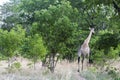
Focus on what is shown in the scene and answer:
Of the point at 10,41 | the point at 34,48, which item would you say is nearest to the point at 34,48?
the point at 34,48

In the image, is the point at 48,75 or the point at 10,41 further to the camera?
the point at 10,41

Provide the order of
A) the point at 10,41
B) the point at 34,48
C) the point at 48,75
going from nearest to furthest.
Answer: the point at 48,75
the point at 10,41
the point at 34,48

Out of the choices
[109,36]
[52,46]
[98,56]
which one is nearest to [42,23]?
[52,46]

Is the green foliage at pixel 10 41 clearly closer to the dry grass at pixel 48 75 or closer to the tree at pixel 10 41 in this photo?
the tree at pixel 10 41

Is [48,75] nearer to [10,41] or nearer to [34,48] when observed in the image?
[34,48]

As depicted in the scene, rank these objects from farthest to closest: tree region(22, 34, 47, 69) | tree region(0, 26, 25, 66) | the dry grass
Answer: tree region(22, 34, 47, 69) → tree region(0, 26, 25, 66) → the dry grass

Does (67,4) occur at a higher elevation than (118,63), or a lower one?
higher

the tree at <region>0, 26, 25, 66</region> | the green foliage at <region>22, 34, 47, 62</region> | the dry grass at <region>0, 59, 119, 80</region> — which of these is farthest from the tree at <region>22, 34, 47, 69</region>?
the dry grass at <region>0, 59, 119, 80</region>

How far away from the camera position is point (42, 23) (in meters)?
16.9

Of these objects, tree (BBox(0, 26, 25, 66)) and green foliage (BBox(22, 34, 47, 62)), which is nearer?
tree (BBox(0, 26, 25, 66))

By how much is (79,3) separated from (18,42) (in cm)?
1043

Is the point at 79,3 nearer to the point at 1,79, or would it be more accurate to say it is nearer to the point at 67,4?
the point at 67,4

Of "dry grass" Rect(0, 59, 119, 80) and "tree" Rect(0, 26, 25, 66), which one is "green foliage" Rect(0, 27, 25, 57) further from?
"dry grass" Rect(0, 59, 119, 80)

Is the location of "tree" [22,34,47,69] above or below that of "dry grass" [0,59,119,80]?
above
